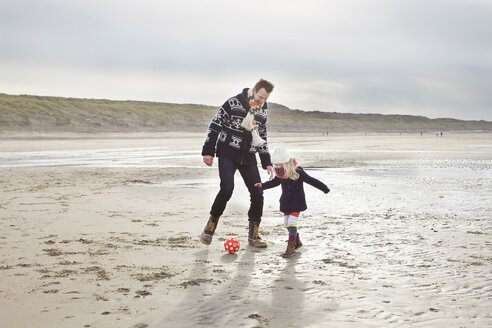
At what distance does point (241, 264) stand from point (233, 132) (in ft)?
6.11

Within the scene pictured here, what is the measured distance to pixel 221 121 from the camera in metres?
6.62

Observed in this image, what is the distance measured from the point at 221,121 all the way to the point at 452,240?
335 centimetres

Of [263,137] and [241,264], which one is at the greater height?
[263,137]

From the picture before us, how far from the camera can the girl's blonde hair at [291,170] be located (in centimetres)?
610

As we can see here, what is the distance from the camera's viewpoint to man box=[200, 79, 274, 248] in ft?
21.3

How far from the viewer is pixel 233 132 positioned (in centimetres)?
658

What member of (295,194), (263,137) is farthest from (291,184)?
(263,137)

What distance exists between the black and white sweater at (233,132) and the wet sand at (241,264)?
1.19 meters

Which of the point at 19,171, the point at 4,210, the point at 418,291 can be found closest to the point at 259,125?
Answer: the point at 418,291

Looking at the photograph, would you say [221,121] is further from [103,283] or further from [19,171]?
[19,171]

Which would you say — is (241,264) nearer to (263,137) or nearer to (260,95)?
(263,137)

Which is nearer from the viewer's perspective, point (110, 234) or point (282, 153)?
point (282, 153)

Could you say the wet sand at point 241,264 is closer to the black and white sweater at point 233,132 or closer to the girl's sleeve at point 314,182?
the girl's sleeve at point 314,182

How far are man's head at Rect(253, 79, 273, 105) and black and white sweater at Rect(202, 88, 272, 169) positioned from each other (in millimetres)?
144
